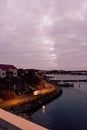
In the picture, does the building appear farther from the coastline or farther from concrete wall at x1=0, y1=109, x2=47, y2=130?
concrete wall at x1=0, y1=109, x2=47, y2=130

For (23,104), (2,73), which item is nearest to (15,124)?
(23,104)

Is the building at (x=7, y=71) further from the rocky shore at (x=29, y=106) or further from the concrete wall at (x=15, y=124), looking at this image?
the concrete wall at (x=15, y=124)

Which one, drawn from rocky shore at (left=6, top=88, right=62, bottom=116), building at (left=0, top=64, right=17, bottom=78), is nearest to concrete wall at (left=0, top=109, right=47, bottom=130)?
rocky shore at (left=6, top=88, right=62, bottom=116)

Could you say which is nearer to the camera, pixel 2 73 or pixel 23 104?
pixel 23 104

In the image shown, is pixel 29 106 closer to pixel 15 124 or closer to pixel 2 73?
pixel 2 73

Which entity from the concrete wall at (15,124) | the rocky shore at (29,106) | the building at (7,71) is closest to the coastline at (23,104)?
the rocky shore at (29,106)

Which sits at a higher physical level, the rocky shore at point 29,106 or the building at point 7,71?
the building at point 7,71

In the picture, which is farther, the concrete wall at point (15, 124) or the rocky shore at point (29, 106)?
the rocky shore at point (29, 106)

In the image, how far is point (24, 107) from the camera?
53375mm

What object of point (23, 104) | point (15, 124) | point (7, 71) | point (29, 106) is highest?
point (7, 71)

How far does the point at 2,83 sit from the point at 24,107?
15.6m

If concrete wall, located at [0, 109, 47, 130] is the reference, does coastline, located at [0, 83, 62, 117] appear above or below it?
below

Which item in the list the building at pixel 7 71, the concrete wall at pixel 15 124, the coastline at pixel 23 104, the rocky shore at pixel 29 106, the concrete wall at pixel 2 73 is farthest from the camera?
the building at pixel 7 71

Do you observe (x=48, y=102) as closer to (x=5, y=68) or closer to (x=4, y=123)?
(x=5, y=68)
